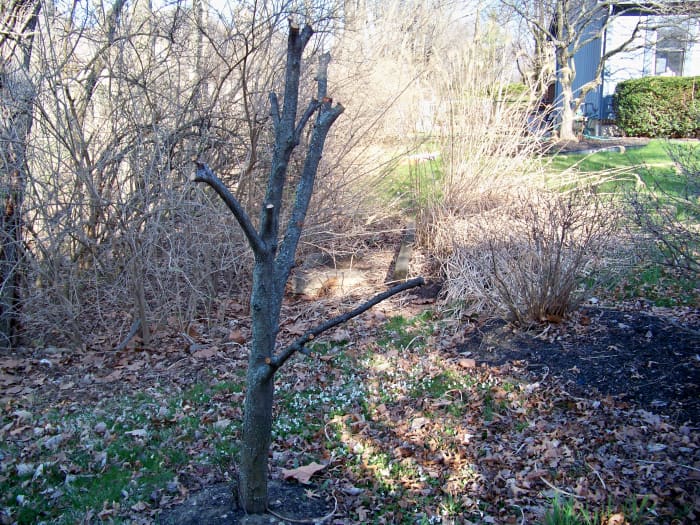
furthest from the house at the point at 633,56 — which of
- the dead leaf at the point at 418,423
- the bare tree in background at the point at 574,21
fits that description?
the dead leaf at the point at 418,423

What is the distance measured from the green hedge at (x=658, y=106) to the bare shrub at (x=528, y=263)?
13622 millimetres

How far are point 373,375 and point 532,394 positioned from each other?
1338 millimetres

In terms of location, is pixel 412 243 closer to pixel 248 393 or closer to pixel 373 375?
pixel 373 375

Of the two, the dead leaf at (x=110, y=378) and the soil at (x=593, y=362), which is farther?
the dead leaf at (x=110, y=378)

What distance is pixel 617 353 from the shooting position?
5.04m

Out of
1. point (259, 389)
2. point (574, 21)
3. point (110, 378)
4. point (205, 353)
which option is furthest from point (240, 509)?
point (574, 21)

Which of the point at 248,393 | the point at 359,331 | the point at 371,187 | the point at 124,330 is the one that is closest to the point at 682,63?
the point at 371,187

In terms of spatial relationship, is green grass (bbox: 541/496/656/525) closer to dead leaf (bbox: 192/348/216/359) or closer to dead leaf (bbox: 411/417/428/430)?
dead leaf (bbox: 411/417/428/430)

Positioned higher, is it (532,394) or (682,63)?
(682,63)

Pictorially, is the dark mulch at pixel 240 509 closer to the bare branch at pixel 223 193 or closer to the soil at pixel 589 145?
the bare branch at pixel 223 193

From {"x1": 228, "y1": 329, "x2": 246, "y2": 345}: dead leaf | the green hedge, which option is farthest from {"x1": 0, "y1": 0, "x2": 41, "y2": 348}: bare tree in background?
the green hedge

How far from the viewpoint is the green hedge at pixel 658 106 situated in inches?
733

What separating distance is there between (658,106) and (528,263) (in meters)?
16.0

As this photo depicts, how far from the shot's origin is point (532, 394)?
4.73m
